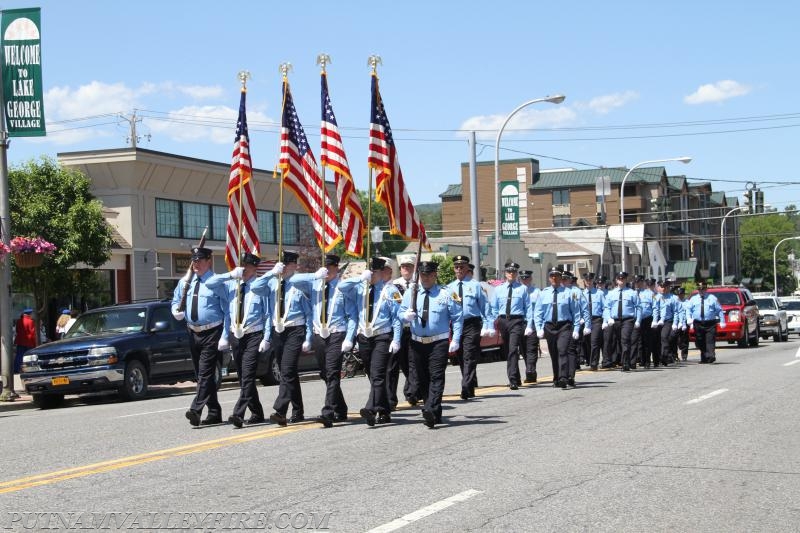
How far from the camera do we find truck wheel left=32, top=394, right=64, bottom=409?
1942cm

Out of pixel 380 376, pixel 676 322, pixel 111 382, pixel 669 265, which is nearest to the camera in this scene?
pixel 380 376

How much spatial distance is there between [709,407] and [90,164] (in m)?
26.4

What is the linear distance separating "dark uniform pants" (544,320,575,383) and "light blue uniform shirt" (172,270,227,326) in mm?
6695

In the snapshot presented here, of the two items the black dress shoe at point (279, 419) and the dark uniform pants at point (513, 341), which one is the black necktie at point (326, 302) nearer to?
the black dress shoe at point (279, 419)

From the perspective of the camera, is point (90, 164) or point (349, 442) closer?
point (349, 442)

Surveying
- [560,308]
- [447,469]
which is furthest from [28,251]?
[447,469]

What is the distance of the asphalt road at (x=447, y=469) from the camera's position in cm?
732

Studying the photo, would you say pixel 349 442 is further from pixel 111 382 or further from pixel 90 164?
pixel 90 164

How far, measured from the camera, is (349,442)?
10914mm

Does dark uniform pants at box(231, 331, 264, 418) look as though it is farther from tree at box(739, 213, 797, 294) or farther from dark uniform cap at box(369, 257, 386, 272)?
tree at box(739, 213, 797, 294)

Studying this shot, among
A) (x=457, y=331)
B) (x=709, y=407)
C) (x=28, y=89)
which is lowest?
(x=709, y=407)

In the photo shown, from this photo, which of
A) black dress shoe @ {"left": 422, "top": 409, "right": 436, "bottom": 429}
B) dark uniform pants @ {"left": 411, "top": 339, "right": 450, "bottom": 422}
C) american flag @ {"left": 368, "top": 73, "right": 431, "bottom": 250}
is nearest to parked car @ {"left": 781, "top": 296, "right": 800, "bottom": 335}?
american flag @ {"left": 368, "top": 73, "right": 431, "bottom": 250}

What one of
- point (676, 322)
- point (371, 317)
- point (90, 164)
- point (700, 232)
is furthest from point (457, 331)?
point (700, 232)

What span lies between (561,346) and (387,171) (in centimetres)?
445
